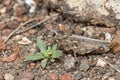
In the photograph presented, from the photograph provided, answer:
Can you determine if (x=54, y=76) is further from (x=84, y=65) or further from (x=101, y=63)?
(x=101, y=63)

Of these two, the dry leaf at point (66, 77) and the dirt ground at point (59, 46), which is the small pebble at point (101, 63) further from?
the dry leaf at point (66, 77)

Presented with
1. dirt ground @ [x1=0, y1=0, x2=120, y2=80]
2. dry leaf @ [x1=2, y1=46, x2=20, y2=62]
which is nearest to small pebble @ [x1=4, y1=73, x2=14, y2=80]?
dirt ground @ [x1=0, y1=0, x2=120, y2=80]

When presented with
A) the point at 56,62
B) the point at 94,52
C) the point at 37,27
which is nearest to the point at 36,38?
the point at 37,27

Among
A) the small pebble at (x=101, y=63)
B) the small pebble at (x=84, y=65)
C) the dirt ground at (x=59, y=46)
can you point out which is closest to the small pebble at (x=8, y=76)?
the dirt ground at (x=59, y=46)

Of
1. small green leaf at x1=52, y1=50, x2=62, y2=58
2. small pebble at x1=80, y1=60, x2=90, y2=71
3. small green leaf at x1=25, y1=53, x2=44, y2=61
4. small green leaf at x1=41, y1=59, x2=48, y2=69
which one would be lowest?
small pebble at x1=80, y1=60, x2=90, y2=71

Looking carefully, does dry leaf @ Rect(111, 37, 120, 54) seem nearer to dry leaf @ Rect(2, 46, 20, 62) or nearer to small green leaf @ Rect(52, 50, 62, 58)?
small green leaf @ Rect(52, 50, 62, 58)

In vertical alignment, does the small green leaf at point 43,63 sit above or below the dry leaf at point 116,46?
below

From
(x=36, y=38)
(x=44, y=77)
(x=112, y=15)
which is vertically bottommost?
(x=44, y=77)

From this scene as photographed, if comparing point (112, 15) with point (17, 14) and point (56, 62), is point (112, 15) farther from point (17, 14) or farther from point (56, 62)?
point (17, 14)
